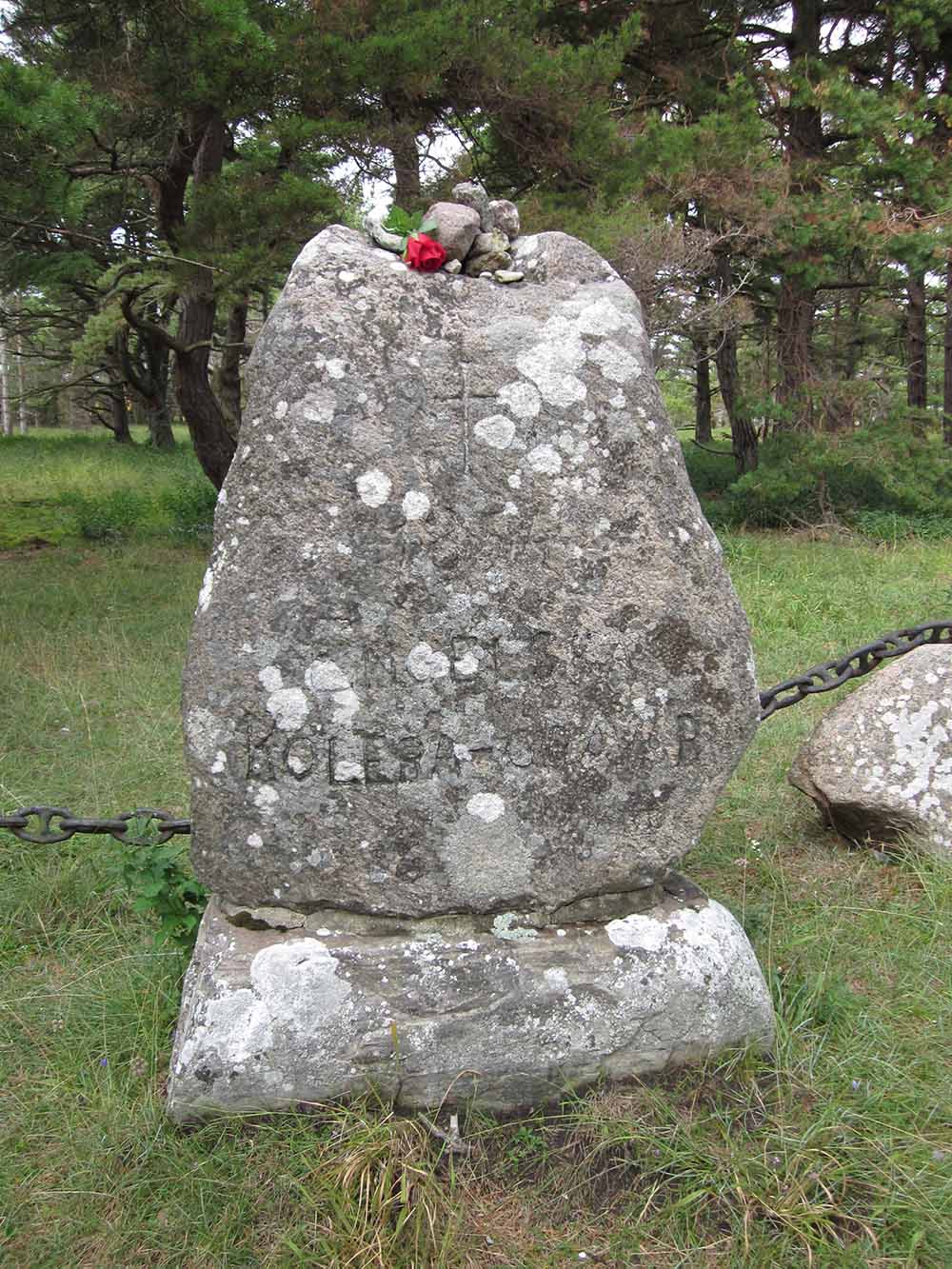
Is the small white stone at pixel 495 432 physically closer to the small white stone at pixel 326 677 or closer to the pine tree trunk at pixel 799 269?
the small white stone at pixel 326 677

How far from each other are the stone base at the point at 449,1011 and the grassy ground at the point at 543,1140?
74 mm

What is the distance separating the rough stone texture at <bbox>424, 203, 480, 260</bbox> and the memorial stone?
9 centimetres

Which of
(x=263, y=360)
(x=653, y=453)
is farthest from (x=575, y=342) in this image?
(x=263, y=360)

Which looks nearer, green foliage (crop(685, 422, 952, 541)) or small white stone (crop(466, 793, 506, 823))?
small white stone (crop(466, 793, 506, 823))

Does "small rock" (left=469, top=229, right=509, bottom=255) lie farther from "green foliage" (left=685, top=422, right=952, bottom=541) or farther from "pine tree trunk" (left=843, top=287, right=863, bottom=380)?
"pine tree trunk" (left=843, top=287, right=863, bottom=380)

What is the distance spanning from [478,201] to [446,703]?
4.02 feet

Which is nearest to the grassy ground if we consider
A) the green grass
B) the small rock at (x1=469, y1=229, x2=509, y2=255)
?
the small rock at (x1=469, y1=229, x2=509, y2=255)

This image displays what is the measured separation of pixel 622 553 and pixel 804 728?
2.75m

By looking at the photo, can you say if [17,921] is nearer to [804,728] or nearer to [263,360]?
[263,360]

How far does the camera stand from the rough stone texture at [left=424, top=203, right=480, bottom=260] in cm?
220

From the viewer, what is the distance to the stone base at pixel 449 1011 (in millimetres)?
2035

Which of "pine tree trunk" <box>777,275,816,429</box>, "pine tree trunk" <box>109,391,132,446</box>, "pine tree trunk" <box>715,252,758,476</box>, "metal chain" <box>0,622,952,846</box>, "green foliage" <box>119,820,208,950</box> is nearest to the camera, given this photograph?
"green foliage" <box>119,820,208,950</box>

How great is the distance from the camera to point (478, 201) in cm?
237

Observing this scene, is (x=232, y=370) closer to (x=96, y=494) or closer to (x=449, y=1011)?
(x=96, y=494)
